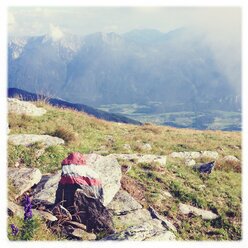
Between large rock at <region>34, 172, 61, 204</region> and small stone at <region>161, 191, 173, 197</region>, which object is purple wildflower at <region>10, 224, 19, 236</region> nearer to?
large rock at <region>34, 172, 61, 204</region>

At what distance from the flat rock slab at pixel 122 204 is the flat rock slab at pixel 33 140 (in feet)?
14.3

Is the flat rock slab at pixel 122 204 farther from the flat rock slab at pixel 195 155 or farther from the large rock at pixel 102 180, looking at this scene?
the flat rock slab at pixel 195 155

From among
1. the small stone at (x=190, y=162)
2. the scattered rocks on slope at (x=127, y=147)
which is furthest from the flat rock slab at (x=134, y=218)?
the scattered rocks on slope at (x=127, y=147)

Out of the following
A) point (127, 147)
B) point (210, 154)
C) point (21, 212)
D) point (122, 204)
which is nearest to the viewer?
point (21, 212)

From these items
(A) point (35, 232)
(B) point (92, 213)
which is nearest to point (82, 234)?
(B) point (92, 213)

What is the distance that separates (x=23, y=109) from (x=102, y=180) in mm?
8841

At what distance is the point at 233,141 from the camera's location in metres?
26.3

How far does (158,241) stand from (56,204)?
2.90m

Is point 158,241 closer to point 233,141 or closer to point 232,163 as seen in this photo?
point 232,163

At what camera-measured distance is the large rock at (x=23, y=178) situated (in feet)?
41.8

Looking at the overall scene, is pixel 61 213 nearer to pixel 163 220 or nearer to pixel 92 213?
pixel 92 213

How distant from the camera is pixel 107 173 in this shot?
14.0 meters
